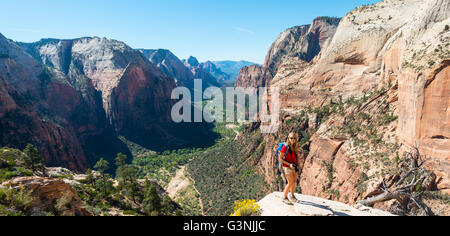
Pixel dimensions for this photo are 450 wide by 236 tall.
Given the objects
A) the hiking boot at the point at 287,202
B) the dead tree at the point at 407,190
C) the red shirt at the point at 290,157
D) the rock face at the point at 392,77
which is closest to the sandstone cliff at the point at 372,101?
the rock face at the point at 392,77

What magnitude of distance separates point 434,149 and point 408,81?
697 centimetres

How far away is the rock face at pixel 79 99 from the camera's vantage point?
55469mm

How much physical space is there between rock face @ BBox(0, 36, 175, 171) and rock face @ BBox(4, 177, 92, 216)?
51032mm

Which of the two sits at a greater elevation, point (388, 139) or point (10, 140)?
point (388, 139)

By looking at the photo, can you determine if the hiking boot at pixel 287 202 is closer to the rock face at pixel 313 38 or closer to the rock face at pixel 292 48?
the rock face at pixel 292 48

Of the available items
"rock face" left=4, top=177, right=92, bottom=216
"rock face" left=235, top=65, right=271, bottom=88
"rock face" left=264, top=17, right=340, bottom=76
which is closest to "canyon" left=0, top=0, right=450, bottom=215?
"rock face" left=4, top=177, right=92, bottom=216

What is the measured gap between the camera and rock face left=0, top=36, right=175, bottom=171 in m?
55.5

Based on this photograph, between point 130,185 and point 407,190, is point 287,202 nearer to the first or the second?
point 407,190

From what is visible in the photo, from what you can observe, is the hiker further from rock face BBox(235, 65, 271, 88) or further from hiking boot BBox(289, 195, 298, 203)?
rock face BBox(235, 65, 271, 88)

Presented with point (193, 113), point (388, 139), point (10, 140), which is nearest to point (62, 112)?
point (10, 140)
